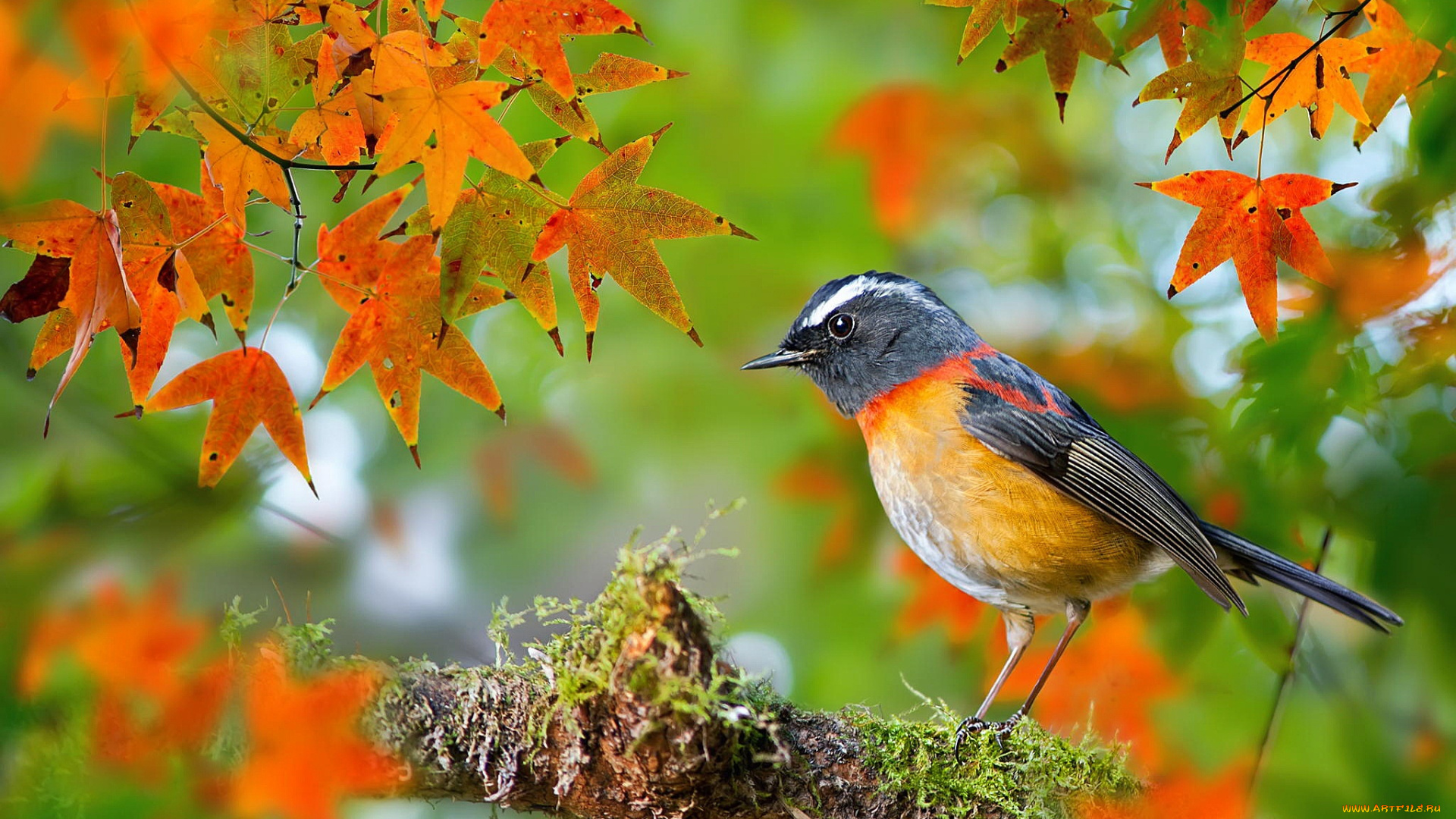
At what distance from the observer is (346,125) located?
93.7 inches

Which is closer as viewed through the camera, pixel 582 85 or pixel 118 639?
pixel 582 85

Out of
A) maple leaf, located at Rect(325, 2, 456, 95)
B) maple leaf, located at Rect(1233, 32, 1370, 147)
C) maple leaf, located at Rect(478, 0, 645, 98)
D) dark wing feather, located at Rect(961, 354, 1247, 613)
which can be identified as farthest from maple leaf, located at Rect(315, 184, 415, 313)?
maple leaf, located at Rect(1233, 32, 1370, 147)

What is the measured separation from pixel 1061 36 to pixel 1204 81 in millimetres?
412

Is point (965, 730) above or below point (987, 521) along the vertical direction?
below

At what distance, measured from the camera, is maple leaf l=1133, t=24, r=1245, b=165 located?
2418mm

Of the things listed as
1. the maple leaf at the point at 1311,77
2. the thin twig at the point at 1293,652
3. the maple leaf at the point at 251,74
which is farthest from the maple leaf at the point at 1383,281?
the maple leaf at the point at 251,74

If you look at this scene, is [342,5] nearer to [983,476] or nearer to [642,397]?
[983,476]

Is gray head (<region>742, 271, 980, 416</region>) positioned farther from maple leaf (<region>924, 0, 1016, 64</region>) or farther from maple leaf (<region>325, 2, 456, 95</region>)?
maple leaf (<region>325, 2, 456, 95</region>)

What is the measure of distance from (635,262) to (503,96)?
1.58 feet

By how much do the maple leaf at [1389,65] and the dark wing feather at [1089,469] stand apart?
1210 mm

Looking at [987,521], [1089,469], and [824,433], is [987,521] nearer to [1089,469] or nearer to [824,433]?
[1089,469]

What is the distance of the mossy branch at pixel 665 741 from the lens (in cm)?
200

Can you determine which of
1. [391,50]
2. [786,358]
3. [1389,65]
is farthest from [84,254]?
[1389,65]

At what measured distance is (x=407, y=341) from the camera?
253cm
